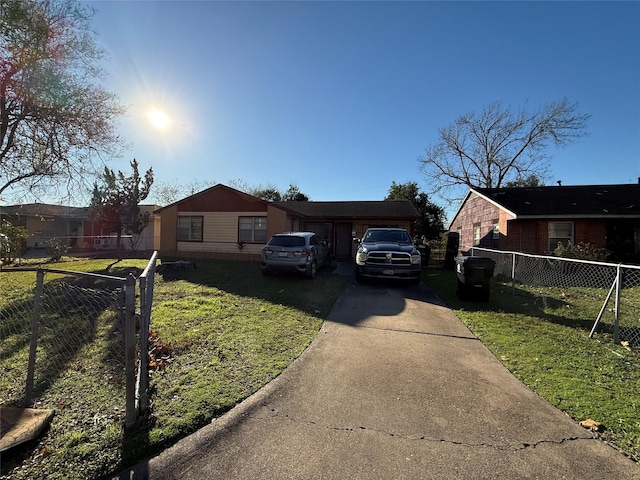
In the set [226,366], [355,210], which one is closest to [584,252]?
[355,210]

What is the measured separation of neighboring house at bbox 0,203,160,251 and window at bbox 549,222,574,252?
82.5 ft

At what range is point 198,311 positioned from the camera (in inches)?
275

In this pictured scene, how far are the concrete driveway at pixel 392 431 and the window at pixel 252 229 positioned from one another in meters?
13.1

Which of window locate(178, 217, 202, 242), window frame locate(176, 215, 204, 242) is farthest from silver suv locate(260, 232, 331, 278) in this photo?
window locate(178, 217, 202, 242)

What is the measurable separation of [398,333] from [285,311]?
2495 millimetres

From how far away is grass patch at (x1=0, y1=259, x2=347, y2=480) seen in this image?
262 centimetres

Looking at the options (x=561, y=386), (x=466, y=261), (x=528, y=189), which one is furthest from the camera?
(x=528, y=189)

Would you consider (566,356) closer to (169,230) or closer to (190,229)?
(190,229)

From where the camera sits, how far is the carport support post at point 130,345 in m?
2.83

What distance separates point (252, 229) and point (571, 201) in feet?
53.2

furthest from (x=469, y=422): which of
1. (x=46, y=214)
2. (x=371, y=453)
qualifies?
(x=46, y=214)

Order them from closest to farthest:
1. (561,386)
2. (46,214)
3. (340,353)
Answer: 1. (561,386)
2. (340,353)
3. (46,214)

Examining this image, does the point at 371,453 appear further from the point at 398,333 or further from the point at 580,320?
the point at 580,320

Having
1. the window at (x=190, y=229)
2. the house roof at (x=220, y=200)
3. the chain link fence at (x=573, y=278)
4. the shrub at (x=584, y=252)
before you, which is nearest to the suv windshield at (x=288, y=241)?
the house roof at (x=220, y=200)
